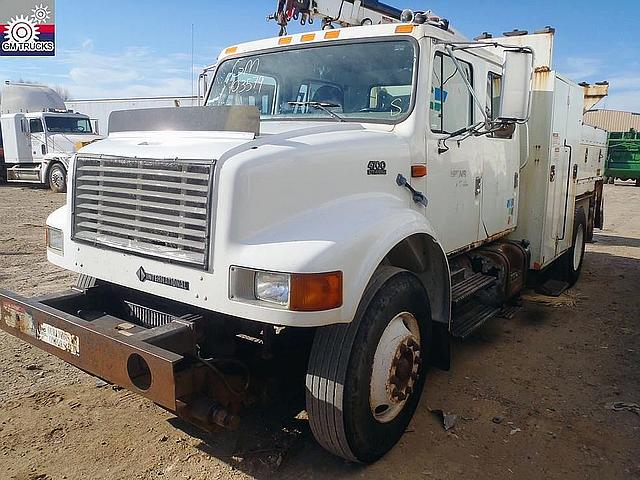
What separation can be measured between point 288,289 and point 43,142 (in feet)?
64.1

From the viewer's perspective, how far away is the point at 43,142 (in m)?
19.1

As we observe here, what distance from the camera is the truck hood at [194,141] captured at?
274 cm

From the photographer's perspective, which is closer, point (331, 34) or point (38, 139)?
point (331, 34)

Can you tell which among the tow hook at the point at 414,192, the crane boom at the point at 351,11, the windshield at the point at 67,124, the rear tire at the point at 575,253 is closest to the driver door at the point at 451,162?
the tow hook at the point at 414,192

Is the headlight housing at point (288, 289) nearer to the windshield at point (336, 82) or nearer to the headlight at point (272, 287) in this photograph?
the headlight at point (272, 287)

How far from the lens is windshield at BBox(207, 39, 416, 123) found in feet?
11.8

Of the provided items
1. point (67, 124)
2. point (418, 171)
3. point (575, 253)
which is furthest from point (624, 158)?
point (418, 171)

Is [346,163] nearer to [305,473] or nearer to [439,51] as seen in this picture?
[439,51]

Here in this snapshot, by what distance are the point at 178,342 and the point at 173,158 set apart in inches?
36.5

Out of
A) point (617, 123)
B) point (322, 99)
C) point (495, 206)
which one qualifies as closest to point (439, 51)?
point (322, 99)

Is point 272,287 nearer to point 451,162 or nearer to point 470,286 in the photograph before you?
point 451,162

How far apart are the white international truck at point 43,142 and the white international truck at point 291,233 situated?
15.8 meters

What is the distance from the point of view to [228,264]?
8.34 ft

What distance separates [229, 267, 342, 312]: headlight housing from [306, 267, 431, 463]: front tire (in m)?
0.36
